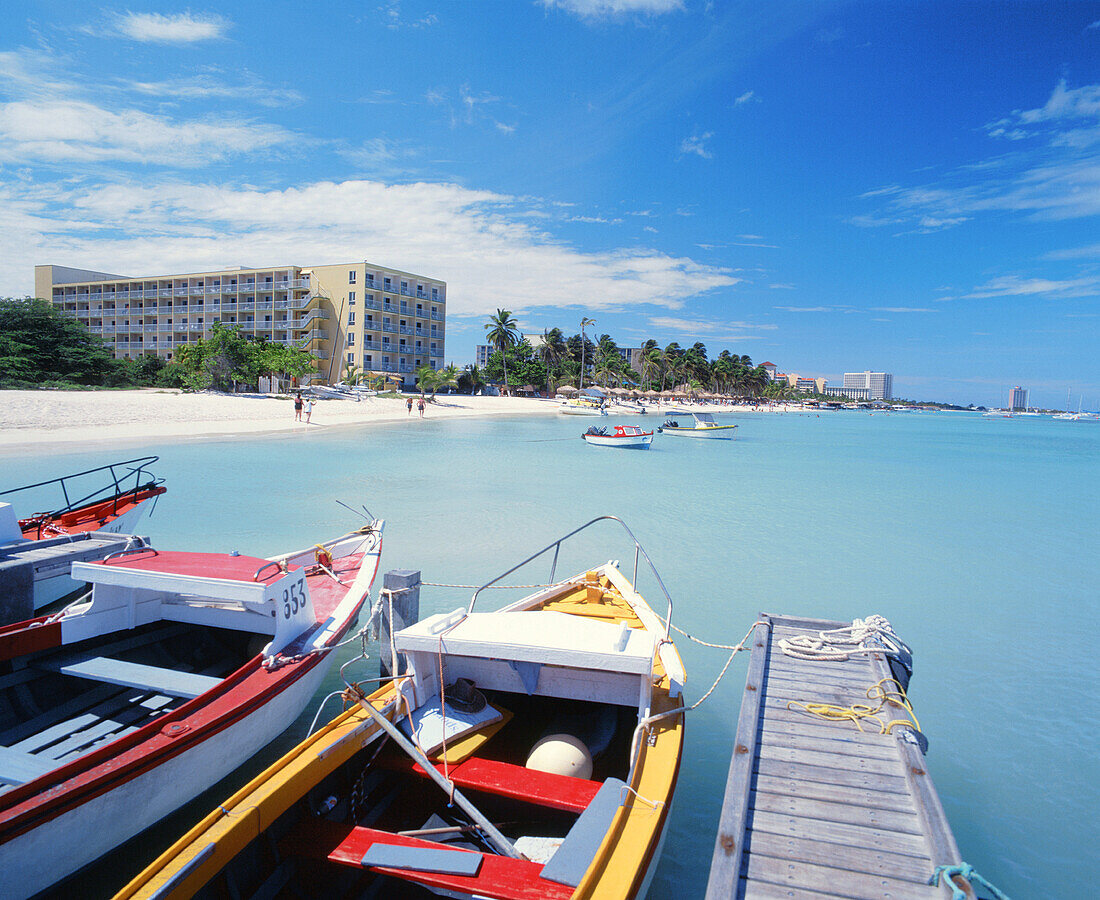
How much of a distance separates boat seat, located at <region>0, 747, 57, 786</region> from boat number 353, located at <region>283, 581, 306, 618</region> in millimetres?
1717

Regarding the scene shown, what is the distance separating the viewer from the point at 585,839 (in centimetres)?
321

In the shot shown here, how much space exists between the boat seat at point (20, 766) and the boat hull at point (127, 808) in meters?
0.53

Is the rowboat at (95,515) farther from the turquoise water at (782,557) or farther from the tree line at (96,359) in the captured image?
the tree line at (96,359)

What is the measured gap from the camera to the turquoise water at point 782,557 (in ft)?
18.4

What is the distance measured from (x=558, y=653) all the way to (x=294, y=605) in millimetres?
2594

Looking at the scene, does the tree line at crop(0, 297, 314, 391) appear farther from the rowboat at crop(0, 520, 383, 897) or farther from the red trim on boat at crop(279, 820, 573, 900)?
the red trim on boat at crop(279, 820, 573, 900)

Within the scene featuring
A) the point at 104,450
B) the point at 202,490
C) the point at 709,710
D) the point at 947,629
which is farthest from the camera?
the point at 104,450

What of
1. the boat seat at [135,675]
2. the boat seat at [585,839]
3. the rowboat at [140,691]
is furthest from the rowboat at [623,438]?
the boat seat at [585,839]

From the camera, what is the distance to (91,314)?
7300 cm

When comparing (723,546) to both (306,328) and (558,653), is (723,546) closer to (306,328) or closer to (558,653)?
(558,653)

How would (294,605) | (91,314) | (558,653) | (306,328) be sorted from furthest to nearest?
1. (91,314)
2. (306,328)
3. (294,605)
4. (558,653)

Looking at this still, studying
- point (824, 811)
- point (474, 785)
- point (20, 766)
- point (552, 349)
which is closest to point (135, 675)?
point (20, 766)

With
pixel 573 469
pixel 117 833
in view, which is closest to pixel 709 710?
pixel 117 833

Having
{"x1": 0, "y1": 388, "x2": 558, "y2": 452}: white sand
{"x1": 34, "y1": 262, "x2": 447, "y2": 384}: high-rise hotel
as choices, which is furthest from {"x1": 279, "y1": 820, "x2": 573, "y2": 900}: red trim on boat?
{"x1": 34, "y1": 262, "x2": 447, "y2": 384}: high-rise hotel
